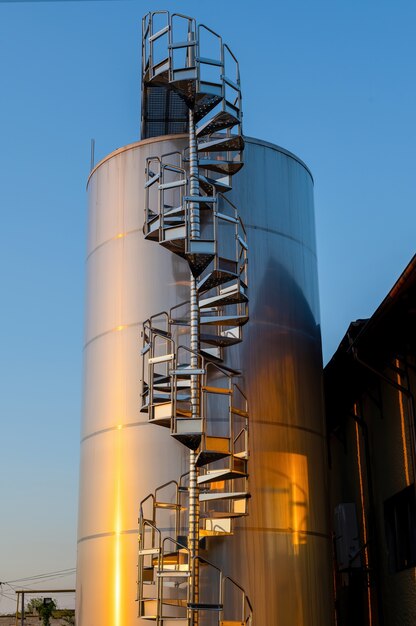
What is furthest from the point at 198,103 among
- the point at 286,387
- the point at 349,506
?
the point at 349,506

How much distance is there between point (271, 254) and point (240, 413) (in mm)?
3311

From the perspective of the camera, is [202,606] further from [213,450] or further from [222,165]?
[222,165]

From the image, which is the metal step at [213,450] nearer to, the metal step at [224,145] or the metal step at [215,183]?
the metal step at [215,183]

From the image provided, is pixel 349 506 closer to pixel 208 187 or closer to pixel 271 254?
pixel 271 254

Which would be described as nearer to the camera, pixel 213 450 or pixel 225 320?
pixel 213 450

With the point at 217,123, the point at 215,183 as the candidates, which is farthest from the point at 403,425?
the point at 217,123

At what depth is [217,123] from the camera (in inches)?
508

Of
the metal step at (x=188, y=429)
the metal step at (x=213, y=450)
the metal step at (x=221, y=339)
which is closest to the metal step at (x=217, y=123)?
the metal step at (x=221, y=339)

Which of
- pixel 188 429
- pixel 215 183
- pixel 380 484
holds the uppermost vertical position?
pixel 215 183

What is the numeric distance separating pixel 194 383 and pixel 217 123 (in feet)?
12.8

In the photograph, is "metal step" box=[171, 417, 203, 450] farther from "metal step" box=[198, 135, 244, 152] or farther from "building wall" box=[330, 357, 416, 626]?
"building wall" box=[330, 357, 416, 626]

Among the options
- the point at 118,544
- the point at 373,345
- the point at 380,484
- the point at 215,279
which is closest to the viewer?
the point at 215,279

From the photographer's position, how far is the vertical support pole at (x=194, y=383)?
442 inches

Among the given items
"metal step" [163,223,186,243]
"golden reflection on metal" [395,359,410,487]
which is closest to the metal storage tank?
"metal step" [163,223,186,243]
